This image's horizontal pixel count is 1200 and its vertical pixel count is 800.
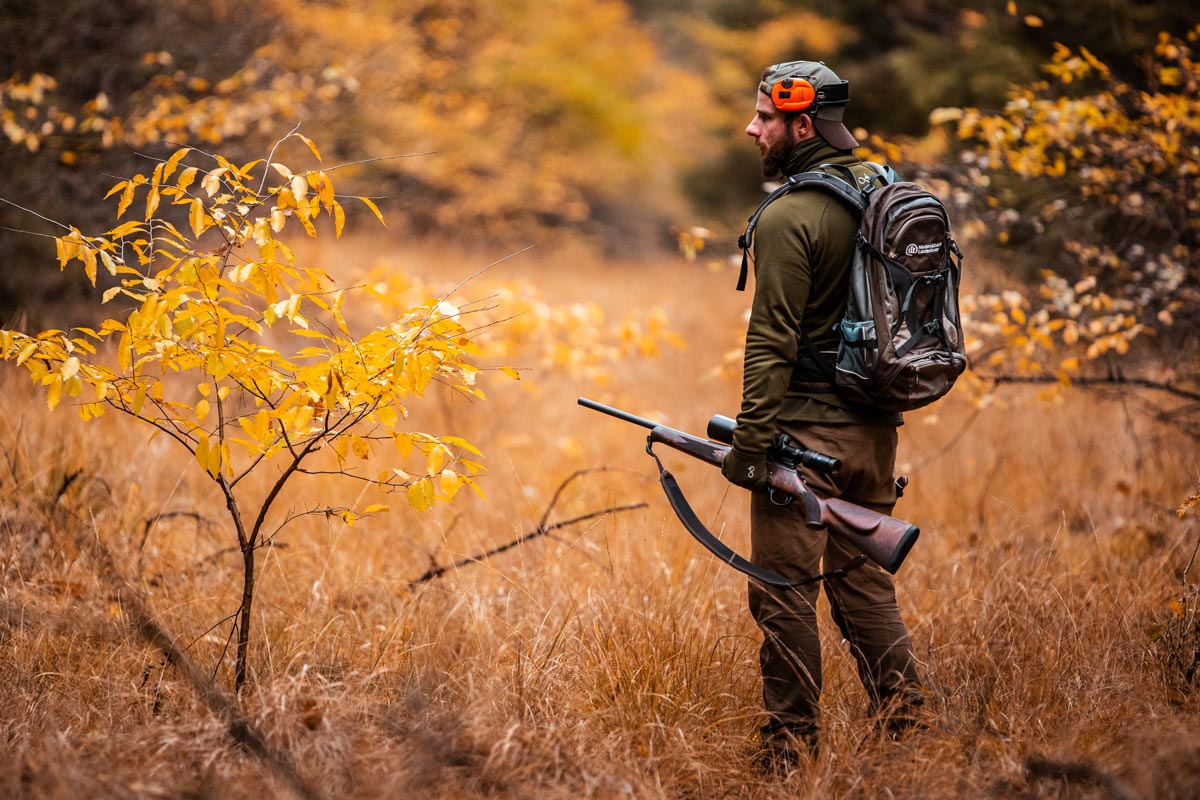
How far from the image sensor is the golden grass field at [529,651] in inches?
106

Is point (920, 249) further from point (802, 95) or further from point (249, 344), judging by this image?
point (249, 344)

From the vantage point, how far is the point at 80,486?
4.64 m

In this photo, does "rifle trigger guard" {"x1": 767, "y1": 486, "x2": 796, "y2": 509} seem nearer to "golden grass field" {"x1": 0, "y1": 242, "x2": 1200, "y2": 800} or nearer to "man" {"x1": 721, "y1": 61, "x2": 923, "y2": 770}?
"man" {"x1": 721, "y1": 61, "x2": 923, "y2": 770}

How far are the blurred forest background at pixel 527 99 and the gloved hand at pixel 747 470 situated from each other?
2310 mm

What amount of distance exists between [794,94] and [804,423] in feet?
3.55

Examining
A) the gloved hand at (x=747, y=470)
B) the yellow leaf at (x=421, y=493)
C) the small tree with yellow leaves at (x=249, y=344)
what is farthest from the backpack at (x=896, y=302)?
the yellow leaf at (x=421, y=493)

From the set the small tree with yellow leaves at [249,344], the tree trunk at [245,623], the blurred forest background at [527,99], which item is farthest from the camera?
the blurred forest background at [527,99]

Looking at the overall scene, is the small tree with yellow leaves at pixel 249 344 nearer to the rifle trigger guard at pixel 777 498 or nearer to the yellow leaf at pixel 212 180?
the yellow leaf at pixel 212 180

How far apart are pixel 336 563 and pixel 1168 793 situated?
11.2 feet

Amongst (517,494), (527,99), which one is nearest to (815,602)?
(517,494)

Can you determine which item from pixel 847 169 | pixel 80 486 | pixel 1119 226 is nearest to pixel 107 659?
pixel 80 486

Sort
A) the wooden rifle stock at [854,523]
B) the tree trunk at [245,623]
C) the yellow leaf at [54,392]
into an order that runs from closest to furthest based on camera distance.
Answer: the yellow leaf at [54,392]
the wooden rifle stock at [854,523]
the tree trunk at [245,623]

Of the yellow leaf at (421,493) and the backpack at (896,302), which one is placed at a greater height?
the backpack at (896,302)

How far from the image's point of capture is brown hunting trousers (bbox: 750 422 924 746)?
2979 mm
